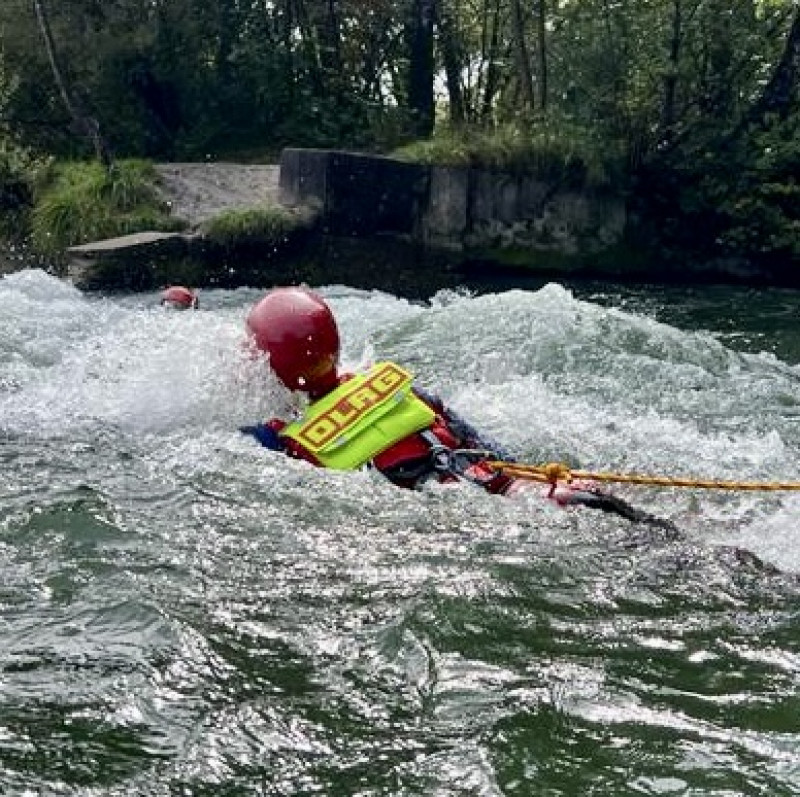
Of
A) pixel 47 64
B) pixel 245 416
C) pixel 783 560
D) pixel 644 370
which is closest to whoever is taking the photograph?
pixel 783 560

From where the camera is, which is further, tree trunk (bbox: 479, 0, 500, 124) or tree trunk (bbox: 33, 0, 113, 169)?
tree trunk (bbox: 479, 0, 500, 124)

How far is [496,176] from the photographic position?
14.1 m

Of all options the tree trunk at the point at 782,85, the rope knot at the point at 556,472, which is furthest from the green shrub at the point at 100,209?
the rope knot at the point at 556,472

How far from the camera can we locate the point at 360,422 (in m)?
5.91

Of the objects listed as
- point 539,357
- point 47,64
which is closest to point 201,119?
point 47,64

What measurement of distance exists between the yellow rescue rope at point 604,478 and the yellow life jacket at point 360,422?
0.54 meters

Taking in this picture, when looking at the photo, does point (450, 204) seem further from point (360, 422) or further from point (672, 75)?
point (360, 422)

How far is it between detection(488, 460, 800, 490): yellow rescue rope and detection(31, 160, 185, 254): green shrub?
27.8 ft

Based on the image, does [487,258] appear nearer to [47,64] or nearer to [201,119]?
[201,119]

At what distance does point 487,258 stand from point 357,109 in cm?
383

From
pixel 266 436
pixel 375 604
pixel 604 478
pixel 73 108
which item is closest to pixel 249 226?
pixel 73 108

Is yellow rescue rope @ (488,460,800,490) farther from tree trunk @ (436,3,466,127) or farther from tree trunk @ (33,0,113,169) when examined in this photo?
tree trunk @ (436,3,466,127)

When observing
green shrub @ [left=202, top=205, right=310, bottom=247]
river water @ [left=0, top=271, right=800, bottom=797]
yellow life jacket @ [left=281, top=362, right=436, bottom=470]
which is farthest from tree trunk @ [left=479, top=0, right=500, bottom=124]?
yellow life jacket @ [left=281, top=362, right=436, bottom=470]

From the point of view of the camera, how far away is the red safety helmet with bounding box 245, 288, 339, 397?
19.7 feet
